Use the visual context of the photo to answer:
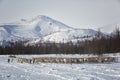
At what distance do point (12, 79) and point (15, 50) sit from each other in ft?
428

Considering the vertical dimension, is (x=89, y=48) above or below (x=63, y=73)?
above

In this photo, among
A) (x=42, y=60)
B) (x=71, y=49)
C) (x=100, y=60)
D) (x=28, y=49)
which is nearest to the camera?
(x=100, y=60)

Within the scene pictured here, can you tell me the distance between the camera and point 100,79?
2119 cm

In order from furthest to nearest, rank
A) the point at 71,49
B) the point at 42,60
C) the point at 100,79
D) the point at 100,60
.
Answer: the point at 71,49 → the point at 42,60 → the point at 100,60 → the point at 100,79

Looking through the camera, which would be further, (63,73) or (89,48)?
(89,48)

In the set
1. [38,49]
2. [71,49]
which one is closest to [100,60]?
[71,49]

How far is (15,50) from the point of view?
150m

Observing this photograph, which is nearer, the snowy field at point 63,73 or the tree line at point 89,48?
the snowy field at point 63,73

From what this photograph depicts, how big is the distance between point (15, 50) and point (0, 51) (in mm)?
11082

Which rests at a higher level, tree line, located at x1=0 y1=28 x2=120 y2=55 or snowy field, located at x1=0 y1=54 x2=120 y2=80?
tree line, located at x1=0 y1=28 x2=120 y2=55

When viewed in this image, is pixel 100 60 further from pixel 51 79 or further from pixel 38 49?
pixel 38 49

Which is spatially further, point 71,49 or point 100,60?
point 71,49

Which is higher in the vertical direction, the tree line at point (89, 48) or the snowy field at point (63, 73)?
the tree line at point (89, 48)

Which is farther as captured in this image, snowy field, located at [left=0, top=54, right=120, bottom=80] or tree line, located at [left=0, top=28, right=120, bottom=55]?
tree line, located at [left=0, top=28, right=120, bottom=55]
